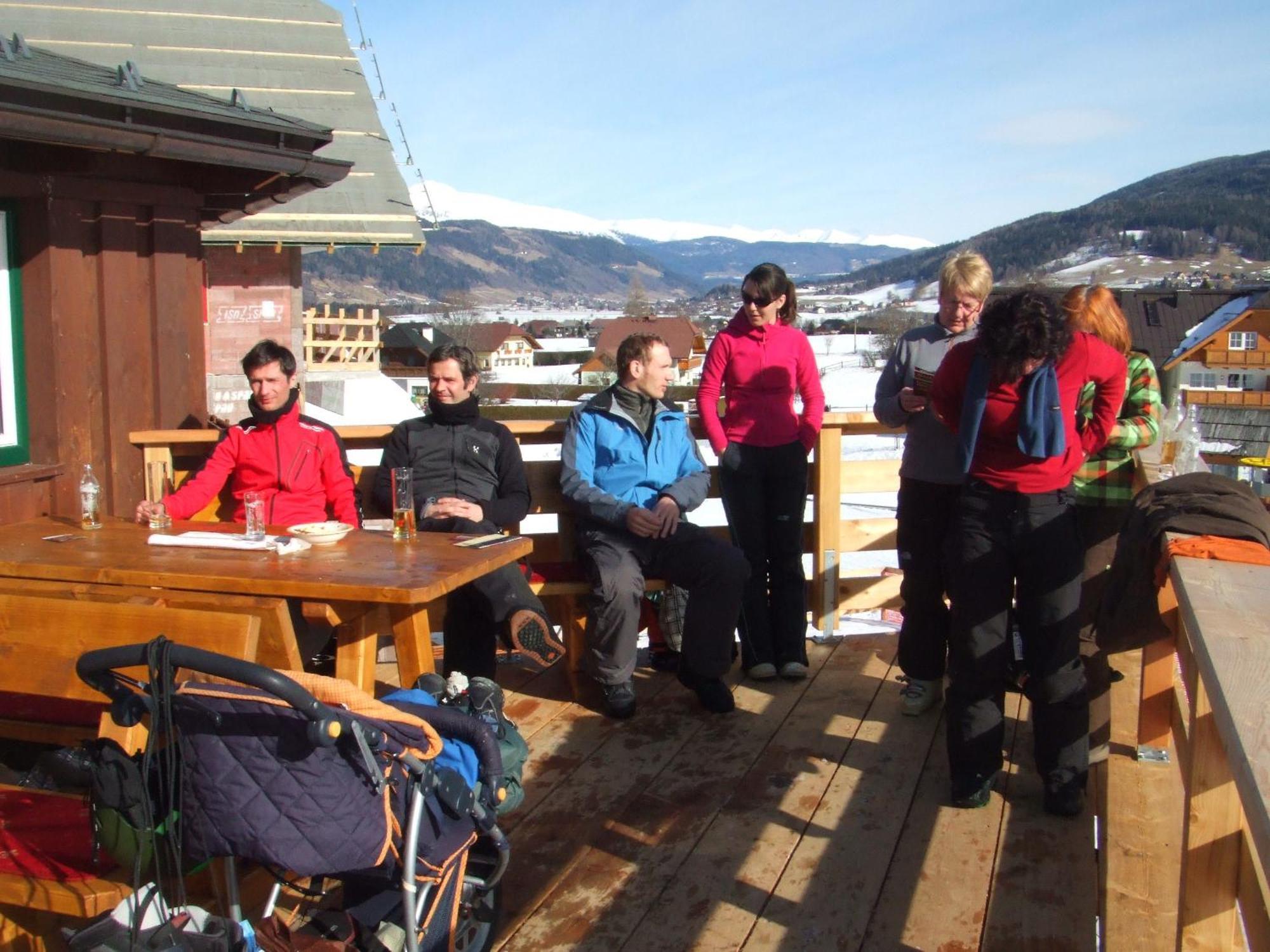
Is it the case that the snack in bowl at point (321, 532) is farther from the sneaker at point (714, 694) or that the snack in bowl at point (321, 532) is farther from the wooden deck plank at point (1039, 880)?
the wooden deck plank at point (1039, 880)

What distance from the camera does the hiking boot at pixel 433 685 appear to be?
258 cm

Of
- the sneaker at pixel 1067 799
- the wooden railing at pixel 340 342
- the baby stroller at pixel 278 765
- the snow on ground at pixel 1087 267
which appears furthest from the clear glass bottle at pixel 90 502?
the snow on ground at pixel 1087 267

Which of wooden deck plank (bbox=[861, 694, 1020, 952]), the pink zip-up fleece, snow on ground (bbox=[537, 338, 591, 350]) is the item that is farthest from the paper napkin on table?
snow on ground (bbox=[537, 338, 591, 350])

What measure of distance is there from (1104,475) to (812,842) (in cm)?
145

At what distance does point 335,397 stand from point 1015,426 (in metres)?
16.0

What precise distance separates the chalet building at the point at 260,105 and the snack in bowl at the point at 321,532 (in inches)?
361

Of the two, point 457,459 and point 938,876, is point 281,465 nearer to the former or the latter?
point 457,459

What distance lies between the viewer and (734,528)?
4.30m

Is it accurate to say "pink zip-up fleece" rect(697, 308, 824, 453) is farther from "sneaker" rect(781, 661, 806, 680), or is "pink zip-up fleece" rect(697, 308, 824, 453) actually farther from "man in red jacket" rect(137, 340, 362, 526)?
"man in red jacket" rect(137, 340, 362, 526)

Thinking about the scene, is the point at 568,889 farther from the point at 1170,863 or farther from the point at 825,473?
the point at 825,473

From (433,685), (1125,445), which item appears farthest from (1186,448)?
(433,685)

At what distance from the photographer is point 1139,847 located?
2871 millimetres

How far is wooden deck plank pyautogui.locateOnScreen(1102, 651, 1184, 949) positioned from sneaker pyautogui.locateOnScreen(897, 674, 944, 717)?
61cm

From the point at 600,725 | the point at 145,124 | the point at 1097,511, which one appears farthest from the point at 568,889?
the point at 145,124
